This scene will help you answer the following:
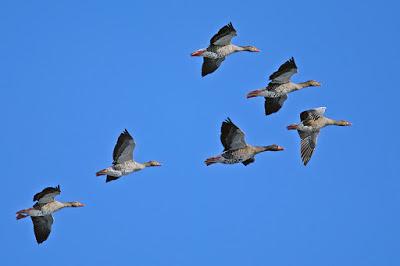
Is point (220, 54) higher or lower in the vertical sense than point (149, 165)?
higher

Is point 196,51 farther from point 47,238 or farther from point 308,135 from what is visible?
point 47,238

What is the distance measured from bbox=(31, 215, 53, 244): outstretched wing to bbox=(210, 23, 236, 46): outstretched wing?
8.92m

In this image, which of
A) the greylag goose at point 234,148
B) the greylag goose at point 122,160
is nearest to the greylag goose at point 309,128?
the greylag goose at point 234,148

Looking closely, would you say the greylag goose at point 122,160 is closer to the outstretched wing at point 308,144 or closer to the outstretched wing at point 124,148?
the outstretched wing at point 124,148

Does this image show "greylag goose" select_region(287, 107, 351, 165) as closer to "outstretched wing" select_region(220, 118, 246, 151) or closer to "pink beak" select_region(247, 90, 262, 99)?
"pink beak" select_region(247, 90, 262, 99)

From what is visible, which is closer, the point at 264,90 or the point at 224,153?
the point at 224,153

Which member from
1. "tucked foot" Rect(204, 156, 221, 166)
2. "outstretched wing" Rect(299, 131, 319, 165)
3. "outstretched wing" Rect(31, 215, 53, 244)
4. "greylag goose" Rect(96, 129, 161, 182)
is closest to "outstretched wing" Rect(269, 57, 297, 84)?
"outstretched wing" Rect(299, 131, 319, 165)

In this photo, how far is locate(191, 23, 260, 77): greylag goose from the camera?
38.9 m

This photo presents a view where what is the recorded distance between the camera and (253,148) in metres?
36.0

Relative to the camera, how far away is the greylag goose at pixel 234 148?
3472cm

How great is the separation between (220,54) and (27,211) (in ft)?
30.8

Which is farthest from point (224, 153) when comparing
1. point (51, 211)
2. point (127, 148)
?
point (51, 211)

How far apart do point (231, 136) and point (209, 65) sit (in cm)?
594

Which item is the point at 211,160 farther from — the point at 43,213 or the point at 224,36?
the point at 43,213
